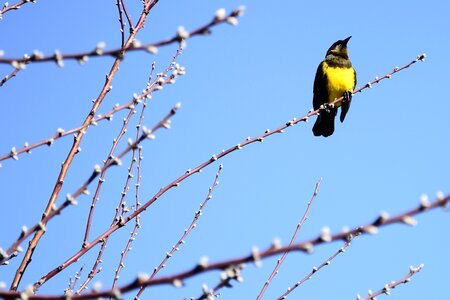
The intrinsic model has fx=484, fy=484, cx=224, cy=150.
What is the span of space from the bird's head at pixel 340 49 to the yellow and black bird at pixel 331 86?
8 centimetres

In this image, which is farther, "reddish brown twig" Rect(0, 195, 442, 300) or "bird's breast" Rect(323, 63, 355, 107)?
"bird's breast" Rect(323, 63, 355, 107)

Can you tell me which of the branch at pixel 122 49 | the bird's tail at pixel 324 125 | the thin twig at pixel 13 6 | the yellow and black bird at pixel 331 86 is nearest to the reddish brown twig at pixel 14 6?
the thin twig at pixel 13 6

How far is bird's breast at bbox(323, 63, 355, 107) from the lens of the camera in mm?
6879

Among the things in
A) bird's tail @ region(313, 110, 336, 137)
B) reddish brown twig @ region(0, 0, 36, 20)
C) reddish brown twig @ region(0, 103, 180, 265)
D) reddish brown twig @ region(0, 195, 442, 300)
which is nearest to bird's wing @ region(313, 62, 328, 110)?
bird's tail @ region(313, 110, 336, 137)

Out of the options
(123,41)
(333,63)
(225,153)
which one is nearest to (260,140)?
(225,153)

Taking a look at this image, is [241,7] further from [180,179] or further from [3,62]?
[180,179]

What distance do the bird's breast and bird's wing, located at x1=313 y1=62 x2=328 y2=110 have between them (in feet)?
0.21

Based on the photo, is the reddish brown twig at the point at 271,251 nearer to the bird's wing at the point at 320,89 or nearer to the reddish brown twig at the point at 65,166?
the reddish brown twig at the point at 65,166

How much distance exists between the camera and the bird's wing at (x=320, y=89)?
702cm

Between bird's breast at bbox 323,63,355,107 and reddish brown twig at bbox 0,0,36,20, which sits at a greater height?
bird's breast at bbox 323,63,355,107

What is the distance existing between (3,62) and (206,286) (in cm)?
77

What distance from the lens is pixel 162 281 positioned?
3.13 ft

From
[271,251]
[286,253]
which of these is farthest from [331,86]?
[271,251]

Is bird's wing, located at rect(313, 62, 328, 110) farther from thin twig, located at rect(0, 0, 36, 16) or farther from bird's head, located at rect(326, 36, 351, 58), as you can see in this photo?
thin twig, located at rect(0, 0, 36, 16)
